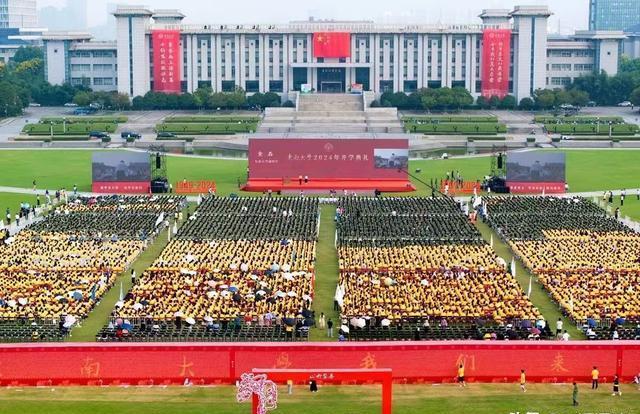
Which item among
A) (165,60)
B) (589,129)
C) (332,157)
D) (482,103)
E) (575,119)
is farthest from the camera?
(165,60)

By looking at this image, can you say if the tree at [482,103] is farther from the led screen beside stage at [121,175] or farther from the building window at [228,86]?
the led screen beside stage at [121,175]

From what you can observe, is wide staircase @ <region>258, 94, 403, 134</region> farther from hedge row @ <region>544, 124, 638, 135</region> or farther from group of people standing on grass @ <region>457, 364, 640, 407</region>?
group of people standing on grass @ <region>457, 364, 640, 407</region>

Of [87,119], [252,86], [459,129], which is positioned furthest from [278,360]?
[252,86]

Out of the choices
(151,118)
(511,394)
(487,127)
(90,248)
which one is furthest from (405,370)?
(151,118)

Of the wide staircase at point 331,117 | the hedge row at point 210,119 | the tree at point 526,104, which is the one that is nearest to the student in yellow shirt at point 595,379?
the wide staircase at point 331,117

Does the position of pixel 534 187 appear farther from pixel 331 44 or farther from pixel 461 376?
pixel 331 44

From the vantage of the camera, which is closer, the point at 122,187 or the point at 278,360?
the point at 278,360

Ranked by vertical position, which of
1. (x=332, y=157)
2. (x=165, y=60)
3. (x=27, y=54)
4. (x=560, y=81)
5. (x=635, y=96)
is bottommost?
(x=332, y=157)
